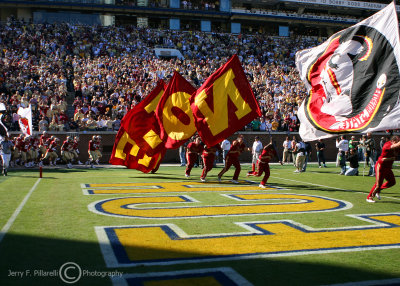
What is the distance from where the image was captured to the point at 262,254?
19.7ft

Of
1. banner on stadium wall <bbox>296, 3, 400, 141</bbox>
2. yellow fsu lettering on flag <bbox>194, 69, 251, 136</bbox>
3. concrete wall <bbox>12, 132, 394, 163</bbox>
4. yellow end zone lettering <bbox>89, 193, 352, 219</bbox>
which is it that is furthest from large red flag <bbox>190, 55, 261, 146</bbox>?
concrete wall <bbox>12, 132, 394, 163</bbox>

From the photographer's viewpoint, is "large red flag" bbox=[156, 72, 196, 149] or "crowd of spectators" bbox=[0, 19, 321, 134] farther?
"crowd of spectators" bbox=[0, 19, 321, 134]

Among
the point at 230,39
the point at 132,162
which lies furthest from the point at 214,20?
the point at 132,162

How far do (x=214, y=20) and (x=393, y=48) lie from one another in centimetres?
4276

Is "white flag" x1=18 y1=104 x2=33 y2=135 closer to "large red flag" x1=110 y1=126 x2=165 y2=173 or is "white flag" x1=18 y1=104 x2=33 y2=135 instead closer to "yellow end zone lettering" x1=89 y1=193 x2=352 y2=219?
"large red flag" x1=110 y1=126 x2=165 y2=173

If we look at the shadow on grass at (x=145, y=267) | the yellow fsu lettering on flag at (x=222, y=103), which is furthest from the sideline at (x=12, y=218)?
the yellow fsu lettering on flag at (x=222, y=103)

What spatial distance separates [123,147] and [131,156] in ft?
1.69

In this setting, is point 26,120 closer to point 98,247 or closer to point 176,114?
point 176,114

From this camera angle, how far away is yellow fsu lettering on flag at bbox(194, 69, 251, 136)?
1293 centimetres

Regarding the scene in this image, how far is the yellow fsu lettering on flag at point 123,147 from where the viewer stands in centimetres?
1705

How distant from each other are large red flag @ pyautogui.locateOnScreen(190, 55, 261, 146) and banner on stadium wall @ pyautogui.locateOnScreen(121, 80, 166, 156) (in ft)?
12.8

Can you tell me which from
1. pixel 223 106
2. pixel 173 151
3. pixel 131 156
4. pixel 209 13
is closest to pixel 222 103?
pixel 223 106

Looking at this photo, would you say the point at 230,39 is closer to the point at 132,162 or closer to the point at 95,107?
the point at 95,107

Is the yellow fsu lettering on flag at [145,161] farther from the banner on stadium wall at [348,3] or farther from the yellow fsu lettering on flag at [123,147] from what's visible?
the banner on stadium wall at [348,3]
